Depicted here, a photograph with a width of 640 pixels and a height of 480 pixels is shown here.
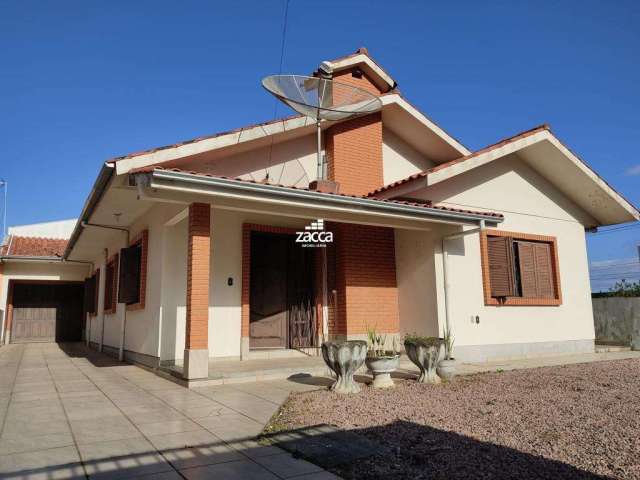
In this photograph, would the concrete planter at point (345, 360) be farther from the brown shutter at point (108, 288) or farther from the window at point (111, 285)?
the brown shutter at point (108, 288)

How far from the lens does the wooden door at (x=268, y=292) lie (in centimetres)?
959

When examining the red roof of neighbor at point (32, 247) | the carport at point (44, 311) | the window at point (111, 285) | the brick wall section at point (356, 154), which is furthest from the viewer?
the carport at point (44, 311)

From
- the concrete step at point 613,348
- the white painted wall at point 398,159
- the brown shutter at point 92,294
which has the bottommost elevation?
the concrete step at point 613,348

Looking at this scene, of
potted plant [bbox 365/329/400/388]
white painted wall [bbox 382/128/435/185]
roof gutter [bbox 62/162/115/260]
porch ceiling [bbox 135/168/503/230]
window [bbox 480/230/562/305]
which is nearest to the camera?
porch ceiling [bbox 135/168/503/230]

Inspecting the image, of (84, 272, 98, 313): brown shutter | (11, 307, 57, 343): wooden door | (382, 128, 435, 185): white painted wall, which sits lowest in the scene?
(11, 307, 57, 343): wooden door

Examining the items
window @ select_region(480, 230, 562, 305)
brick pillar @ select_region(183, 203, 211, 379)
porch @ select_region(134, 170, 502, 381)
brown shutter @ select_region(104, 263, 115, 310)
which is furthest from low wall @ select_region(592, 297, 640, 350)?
brown shutter @ select_region(104, 263, 115, 310)

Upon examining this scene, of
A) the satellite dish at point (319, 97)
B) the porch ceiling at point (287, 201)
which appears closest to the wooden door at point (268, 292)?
the satellite dish at point (319, 97)

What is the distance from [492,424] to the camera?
15.1ft

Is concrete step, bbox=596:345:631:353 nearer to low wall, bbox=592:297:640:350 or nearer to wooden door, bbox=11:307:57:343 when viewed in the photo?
low wall, bbox=592:297:640:350

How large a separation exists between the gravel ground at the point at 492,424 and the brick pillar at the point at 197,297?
1.56 m

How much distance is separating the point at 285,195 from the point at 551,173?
765cm

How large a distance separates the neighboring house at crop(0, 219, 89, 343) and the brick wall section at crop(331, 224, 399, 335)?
43.2 feet

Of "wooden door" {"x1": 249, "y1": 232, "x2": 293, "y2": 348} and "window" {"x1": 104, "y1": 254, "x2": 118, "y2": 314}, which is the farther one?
"window" {"x1": 104, "y1": 254, "x2": 118, "y2": 314}

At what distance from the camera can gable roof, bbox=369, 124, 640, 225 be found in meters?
9.37
